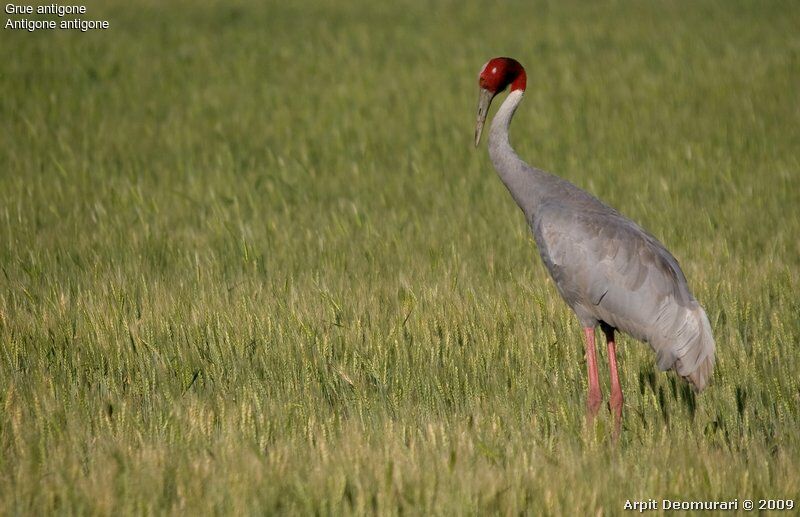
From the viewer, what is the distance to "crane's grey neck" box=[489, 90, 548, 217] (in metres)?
5.62

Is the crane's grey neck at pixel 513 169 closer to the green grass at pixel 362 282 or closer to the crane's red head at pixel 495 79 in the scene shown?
the crane's red head at pixel 495 79

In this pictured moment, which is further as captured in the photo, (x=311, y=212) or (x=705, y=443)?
(x=311, y=212)

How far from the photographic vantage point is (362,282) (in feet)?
22.0

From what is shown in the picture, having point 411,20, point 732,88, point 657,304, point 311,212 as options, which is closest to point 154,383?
point 657,304

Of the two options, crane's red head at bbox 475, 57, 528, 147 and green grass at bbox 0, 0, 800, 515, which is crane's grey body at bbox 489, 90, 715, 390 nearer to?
green grass at bbox 0, 0, 800, 515

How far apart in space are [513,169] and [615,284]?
917mm

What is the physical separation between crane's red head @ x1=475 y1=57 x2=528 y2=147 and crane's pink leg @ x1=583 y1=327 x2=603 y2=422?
4.23 ft

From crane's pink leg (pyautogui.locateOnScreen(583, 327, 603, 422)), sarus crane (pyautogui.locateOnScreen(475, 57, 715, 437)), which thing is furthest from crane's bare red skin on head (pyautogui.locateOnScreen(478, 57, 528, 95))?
crane's pink leg (pyautogui.locateOnScreen(583, 327, 603, 422))

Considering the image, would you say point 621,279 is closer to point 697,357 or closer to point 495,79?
point 697,357

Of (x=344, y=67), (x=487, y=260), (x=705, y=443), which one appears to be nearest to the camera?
(x=705, y=443)

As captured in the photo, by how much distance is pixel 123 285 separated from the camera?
6.67 meters

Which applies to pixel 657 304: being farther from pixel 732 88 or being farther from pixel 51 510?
pixel 732 88

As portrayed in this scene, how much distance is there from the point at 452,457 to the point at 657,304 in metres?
1.47

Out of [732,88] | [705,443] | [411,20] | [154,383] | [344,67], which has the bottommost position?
[705,443]
